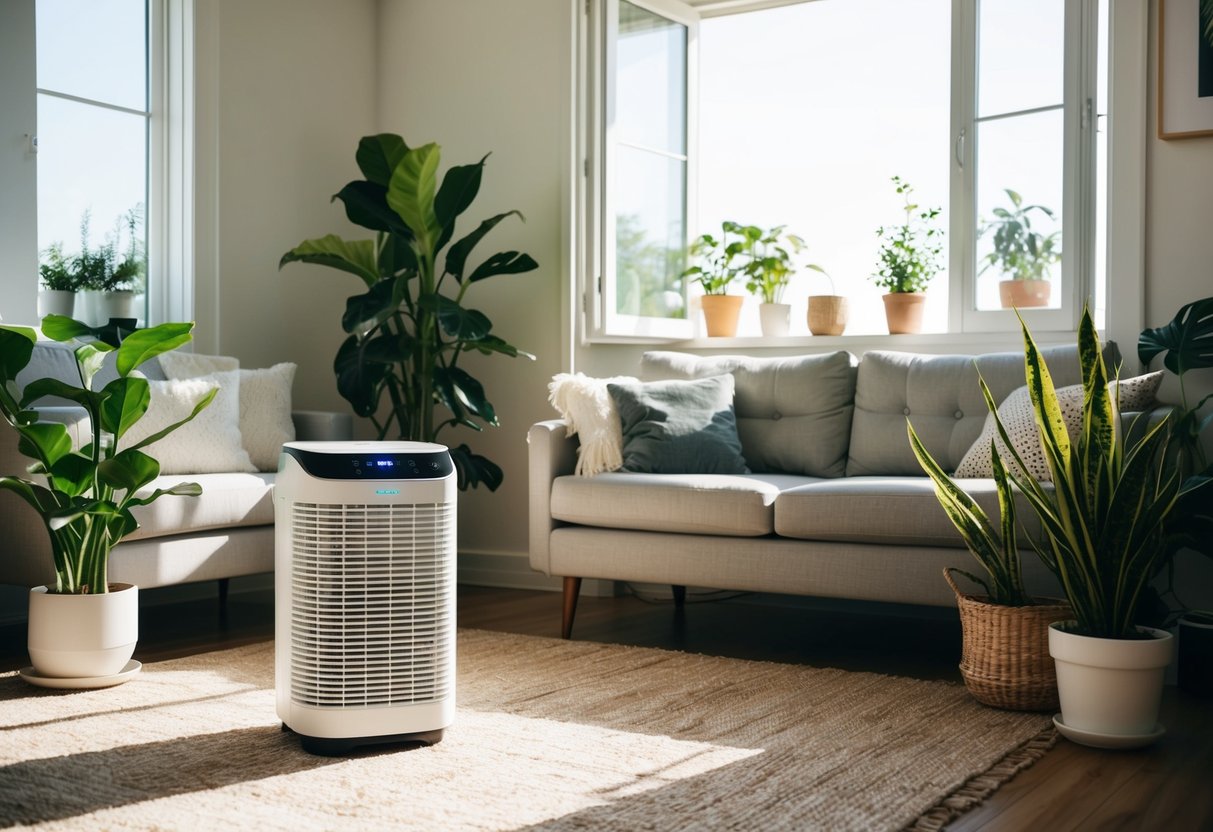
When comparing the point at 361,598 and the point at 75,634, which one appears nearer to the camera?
the point at 361,598

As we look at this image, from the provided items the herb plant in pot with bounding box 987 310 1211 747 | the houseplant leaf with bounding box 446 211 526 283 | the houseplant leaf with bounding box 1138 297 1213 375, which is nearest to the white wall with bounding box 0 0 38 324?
the houseplant leaf with bounding box 446 211 526 283

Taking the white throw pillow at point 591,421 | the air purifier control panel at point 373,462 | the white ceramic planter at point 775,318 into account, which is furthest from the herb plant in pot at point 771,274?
the air purifier control panel at point 373,462

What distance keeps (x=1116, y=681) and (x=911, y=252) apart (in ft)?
7.11

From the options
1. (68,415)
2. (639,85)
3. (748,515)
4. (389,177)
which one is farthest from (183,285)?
(748,515)

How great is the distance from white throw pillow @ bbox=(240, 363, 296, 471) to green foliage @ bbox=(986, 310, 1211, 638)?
2402mm

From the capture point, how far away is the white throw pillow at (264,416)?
3762 millimetres

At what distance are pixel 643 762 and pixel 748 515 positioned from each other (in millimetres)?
1061

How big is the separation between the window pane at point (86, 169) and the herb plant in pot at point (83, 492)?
125 centimetres

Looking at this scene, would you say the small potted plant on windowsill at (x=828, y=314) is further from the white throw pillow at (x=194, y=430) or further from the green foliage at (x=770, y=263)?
the white throw pillow at (x=194, y=430)

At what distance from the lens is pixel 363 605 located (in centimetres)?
217

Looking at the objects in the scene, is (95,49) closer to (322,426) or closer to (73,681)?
(322,426)

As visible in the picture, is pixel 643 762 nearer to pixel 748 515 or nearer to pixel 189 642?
pixel 748 515

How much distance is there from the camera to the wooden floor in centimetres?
192

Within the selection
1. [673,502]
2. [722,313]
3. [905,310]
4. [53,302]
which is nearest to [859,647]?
[673,502]
